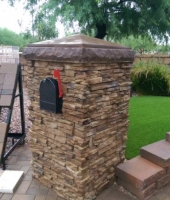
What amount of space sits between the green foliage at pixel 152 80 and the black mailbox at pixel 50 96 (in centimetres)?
488

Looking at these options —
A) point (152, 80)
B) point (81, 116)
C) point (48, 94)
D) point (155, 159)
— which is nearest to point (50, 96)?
point (48, 94)

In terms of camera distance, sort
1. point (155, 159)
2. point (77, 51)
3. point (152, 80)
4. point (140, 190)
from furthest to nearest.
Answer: point (152, 80), point (155, 159), point (140, 190), point (77, 51)

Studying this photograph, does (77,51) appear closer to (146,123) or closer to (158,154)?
(158,154)

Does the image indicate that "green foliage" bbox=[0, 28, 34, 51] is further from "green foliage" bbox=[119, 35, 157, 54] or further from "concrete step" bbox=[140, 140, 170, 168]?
"concrete step" bbox=[140, 140, 170, 168]

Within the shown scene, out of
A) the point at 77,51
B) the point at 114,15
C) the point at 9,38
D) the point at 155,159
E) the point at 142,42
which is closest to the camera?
the point at 77,51

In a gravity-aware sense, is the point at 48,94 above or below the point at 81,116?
above

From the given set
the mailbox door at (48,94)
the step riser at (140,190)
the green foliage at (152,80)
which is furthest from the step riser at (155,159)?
the green foliage at (152,80)

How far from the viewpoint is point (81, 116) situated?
1.52 meters

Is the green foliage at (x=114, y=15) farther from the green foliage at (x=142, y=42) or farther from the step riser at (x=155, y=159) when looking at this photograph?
the step riser at (x=155, y=159)

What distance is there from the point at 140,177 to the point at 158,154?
38 cm

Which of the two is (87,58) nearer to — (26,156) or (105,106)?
(105,106)

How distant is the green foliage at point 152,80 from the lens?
6043 mm

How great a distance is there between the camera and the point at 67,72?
4.96 feet

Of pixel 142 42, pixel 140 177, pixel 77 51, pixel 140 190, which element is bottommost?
pixel 140 190
